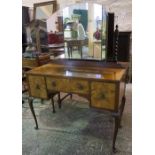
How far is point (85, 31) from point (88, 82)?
73cm

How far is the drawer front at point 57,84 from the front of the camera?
1710 mm

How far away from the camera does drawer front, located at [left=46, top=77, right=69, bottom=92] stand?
1.71m

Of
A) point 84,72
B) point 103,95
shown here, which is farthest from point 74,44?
point 103,95

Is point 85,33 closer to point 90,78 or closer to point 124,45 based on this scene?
point 90,78

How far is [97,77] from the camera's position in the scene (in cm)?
160

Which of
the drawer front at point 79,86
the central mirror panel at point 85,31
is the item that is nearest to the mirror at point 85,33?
the central mirror panel at point 85,31

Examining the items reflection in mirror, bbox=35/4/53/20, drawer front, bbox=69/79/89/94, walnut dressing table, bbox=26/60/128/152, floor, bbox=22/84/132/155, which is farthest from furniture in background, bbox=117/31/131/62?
drawer front, bbox=69/79/89/94

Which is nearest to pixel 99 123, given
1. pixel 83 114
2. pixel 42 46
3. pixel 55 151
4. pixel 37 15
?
pixel 83 114

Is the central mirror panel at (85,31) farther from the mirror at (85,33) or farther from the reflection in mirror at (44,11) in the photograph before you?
the reflection in mirror at (44,11)

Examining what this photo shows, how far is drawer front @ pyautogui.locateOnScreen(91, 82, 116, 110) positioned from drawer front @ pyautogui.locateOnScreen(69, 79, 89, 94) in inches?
2.2

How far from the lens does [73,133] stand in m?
2.05

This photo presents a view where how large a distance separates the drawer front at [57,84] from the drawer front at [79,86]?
0.17 ft
